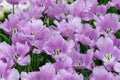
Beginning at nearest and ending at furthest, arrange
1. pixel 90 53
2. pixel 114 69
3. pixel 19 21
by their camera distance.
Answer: pixel 114 69, pixel 90 53, pixel 19 21

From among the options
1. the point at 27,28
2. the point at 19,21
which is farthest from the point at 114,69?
the point at 19,21

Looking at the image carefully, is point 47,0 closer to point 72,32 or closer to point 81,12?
point 81,12

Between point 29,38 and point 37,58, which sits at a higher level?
point 29,38

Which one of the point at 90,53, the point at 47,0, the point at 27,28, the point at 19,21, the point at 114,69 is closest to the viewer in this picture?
the point at 114,69

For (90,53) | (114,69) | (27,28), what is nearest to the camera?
(114,69)

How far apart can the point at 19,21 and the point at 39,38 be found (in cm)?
32

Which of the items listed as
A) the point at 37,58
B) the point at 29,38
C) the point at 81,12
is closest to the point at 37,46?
the point at 29,38

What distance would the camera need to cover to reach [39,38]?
220cm

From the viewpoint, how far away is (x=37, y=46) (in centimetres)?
211

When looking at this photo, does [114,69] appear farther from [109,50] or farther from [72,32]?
[72,32]

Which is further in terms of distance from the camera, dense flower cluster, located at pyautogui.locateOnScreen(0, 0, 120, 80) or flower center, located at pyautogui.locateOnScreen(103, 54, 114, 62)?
flower center, located at pyautogui.locateOnScreen(103, 54, 114, 62)

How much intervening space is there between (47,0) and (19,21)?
0.37 meters

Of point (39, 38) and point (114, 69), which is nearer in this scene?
point (114, 69)

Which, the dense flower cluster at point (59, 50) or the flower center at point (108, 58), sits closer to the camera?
the dense flower cluster at point (59, 50)
